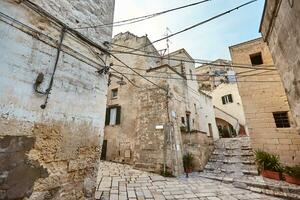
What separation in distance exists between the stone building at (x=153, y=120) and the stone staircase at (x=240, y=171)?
2.26 ft

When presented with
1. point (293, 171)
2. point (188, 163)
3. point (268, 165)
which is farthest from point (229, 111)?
point (293, 171)

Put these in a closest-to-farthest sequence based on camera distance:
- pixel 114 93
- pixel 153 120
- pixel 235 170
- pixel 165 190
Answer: pixel 165 190 < pixel 235 170 < pixel 153 120 < pixel 114 93

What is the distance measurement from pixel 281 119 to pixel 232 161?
9.87 ft

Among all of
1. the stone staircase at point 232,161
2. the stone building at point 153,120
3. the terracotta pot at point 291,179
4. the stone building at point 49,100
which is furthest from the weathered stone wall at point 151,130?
the stone building at point 49,100

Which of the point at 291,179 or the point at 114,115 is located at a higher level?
the point at 114,115

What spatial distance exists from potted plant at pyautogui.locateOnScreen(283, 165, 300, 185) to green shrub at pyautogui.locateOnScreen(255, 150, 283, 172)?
0.34m

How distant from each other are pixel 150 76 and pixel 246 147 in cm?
698

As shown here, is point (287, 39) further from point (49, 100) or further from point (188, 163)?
point (188, 163)

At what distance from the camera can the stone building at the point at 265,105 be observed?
6406 millimetres

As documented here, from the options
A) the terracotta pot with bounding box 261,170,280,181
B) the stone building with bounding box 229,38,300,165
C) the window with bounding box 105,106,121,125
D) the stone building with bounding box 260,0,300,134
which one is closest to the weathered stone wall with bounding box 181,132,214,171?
the stone building with bounding box 229,38,300,165

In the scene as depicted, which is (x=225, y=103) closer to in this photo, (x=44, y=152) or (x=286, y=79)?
(x=286, y=79)

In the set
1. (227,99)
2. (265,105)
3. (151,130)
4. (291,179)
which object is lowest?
(291,179)

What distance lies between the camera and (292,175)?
525cm

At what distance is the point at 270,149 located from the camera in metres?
6.65
